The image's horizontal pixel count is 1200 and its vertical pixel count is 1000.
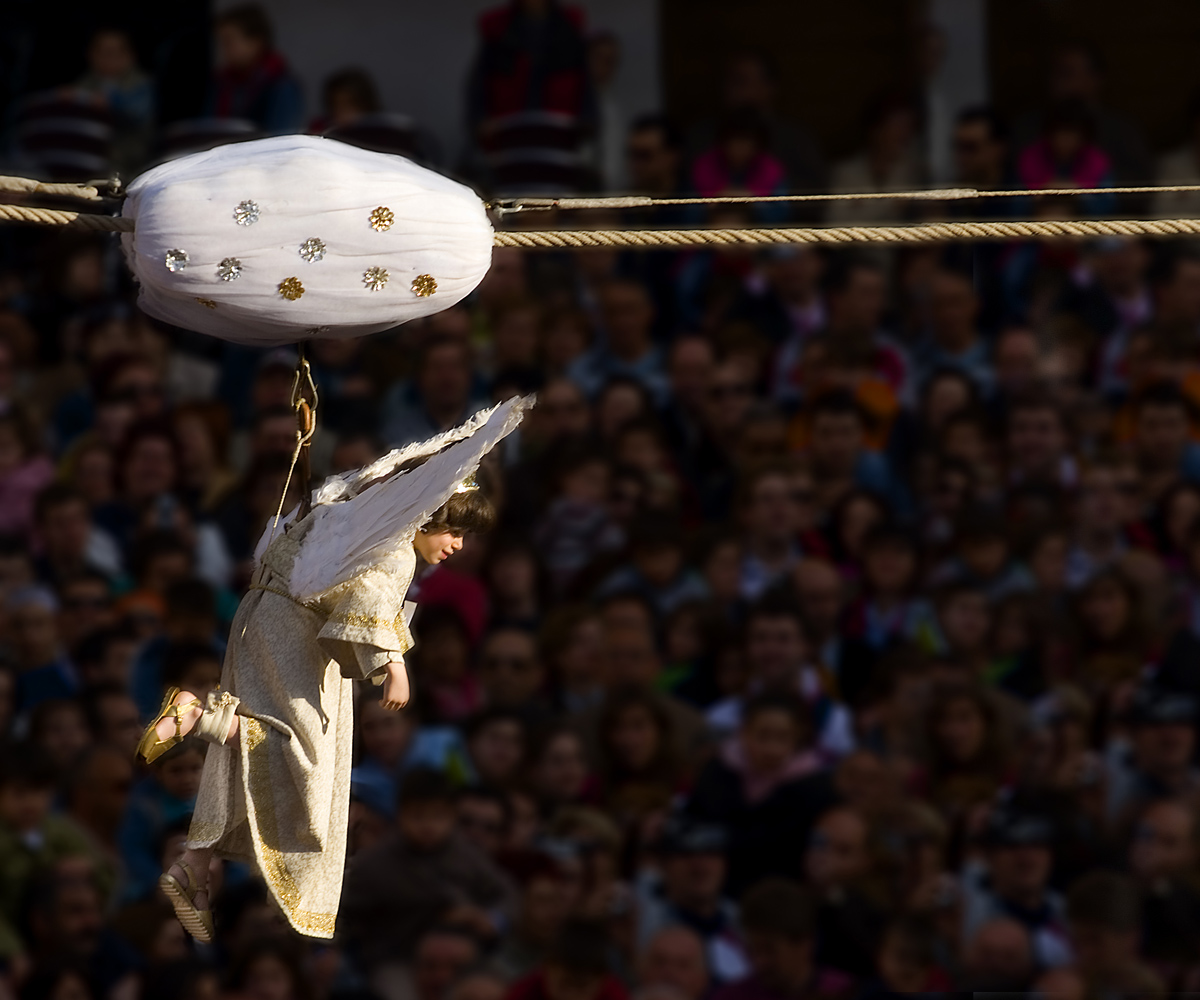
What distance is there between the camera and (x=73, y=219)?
4137 millimetres

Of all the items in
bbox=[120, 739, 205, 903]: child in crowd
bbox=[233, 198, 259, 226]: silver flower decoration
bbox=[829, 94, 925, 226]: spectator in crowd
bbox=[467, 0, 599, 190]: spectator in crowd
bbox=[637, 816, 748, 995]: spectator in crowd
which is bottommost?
bbox=[637, 816, 748, 995]: spectator in crowd

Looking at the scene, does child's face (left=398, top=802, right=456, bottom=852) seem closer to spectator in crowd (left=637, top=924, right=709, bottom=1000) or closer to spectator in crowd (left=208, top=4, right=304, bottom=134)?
spectator in crowd (left=637, top=924, right=709, bottom=1000)

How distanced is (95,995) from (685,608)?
85.2 inches

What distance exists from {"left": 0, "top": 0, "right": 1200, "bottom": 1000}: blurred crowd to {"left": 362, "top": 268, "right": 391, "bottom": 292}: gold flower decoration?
256 cm

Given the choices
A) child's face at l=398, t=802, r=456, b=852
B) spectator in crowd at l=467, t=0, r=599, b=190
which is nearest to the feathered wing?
child's face at l=398, t=802, r=456, b=852

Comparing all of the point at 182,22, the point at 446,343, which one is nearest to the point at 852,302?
the point at 446,343

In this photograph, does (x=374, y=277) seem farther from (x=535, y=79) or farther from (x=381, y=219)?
(x=535, y=79)

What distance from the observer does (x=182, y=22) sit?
34.9 feet

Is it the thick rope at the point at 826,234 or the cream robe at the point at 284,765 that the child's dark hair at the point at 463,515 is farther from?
the thick rope at the point at 826,234

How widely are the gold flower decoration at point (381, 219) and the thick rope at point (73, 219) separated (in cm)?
40

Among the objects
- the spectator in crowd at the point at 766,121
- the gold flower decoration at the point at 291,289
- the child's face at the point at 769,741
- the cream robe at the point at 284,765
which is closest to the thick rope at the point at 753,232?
the gold flower decoration at the point at 291,289

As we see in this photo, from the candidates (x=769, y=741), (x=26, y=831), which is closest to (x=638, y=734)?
(x=769, y=741)

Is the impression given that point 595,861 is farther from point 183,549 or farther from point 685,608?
point 183,549

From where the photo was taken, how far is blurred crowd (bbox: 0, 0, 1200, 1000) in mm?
7230
